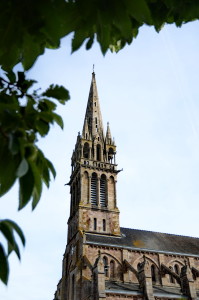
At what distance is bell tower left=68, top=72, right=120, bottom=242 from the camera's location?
119 ft

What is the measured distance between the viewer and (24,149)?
5.77ft

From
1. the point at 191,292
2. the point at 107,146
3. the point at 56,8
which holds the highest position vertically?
the point at 107,146

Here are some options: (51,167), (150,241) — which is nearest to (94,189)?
(150,241)

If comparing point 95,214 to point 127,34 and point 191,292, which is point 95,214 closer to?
point 191,292

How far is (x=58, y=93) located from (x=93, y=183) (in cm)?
3740

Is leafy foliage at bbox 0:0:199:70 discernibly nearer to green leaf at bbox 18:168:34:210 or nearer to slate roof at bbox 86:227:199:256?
green leaf at bbox 18:168:34:210

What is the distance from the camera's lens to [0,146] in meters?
1.85

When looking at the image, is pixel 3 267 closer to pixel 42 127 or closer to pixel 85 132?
pixel 42 127

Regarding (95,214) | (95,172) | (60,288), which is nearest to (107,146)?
(95,172)

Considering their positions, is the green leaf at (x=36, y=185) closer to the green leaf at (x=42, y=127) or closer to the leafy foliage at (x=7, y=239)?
the leafy foliage at (x=7, y=239)

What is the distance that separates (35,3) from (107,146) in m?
41.6

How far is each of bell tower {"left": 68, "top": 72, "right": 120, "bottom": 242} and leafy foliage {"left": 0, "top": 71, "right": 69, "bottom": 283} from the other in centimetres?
3407

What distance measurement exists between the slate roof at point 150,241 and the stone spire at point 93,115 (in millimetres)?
13314

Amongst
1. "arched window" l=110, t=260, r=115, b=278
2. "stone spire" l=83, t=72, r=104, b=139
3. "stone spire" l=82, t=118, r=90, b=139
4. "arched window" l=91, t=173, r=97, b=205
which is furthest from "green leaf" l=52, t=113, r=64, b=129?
"stone spire" l=83, t=72, r=104, b=139
